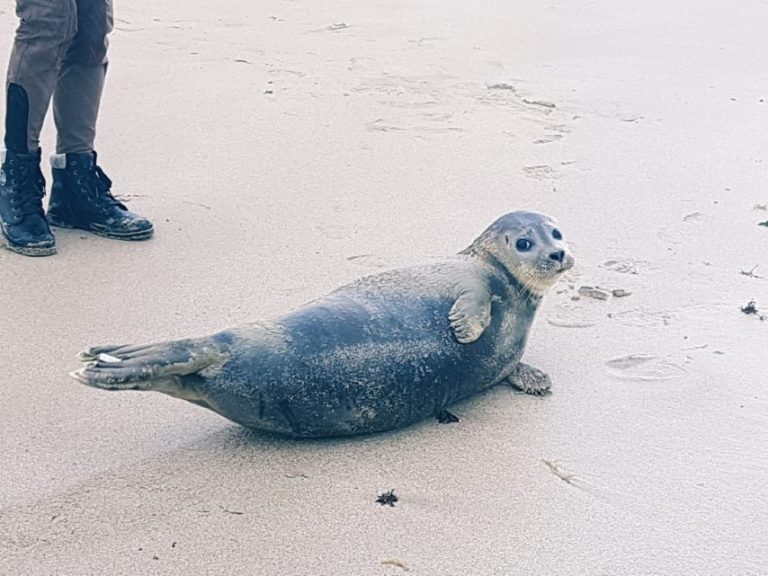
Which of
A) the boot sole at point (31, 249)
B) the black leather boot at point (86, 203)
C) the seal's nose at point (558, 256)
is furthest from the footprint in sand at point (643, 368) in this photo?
the boot sole at point (31, 249)

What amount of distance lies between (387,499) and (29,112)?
213 cm

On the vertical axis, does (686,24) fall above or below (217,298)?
above

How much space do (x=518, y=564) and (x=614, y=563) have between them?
0.67ft

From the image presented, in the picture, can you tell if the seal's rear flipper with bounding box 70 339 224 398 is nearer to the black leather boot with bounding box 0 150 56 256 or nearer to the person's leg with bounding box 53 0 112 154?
the black leather boot with bounding box 0 150 56 256

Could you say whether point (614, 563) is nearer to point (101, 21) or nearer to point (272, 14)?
point (101, 21)

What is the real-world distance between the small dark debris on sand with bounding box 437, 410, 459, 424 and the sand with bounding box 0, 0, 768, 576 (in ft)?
0.07

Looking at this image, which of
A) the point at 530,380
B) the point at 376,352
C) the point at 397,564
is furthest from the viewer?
the point at 530,380

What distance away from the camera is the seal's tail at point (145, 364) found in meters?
2.53

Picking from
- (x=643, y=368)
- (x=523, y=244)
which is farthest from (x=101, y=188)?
(x=643, y=368)

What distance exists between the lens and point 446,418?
2969 mm

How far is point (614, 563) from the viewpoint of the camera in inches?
94.5

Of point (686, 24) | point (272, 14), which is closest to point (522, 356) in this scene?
point (272, 14)

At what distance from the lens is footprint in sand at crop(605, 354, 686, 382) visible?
3270 millimetres

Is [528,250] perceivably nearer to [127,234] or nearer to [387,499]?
[387,499]
